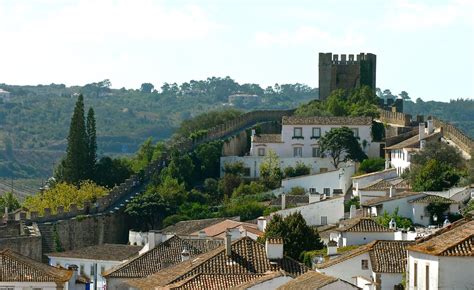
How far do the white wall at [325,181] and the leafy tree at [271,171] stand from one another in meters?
2.22

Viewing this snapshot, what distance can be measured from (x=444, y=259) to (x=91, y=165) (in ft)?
273

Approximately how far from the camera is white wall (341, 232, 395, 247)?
235 feet

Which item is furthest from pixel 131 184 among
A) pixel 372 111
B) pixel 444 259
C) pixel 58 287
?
pixel 444 259

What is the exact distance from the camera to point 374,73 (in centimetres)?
14750

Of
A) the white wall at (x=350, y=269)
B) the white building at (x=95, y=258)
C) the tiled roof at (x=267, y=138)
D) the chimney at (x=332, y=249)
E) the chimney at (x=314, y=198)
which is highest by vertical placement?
the tiled roof at (x=267, y=138)

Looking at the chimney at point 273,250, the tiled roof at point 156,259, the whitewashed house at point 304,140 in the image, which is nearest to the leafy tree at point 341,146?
the whitewashed house at point 304,140

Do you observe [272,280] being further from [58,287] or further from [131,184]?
[131,184]

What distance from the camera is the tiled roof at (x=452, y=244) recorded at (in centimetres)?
3816

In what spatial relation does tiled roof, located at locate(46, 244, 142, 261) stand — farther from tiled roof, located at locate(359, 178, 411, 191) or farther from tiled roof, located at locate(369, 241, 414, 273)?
tiled roof, located at locate(369, 241, 414, 273)

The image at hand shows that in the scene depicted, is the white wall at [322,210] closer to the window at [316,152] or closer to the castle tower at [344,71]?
the window at [316,152]

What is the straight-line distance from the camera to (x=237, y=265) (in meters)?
55.2

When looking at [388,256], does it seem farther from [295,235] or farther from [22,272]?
[295,235]

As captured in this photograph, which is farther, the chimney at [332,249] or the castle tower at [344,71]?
the castle tower at [344,71]

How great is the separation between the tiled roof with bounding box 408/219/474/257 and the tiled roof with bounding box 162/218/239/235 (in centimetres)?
5369
